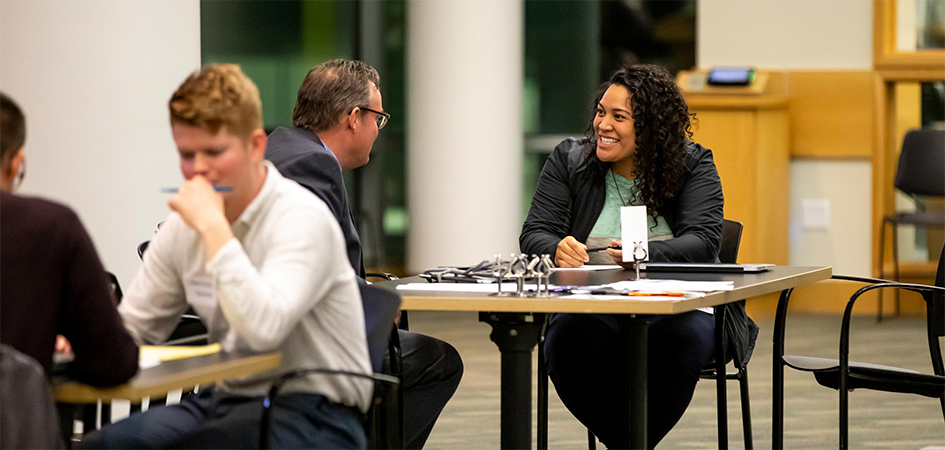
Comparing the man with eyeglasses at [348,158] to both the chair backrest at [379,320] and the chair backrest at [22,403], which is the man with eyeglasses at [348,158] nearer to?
the chair backrest at [379,320]

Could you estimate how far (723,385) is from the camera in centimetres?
310

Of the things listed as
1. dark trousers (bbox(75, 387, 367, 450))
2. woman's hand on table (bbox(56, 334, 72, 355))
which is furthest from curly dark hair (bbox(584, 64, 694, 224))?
woman's hand on table (bbox(56, 334, 72, 355))

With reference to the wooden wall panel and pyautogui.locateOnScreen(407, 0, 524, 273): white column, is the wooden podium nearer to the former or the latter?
the wooden wall panel

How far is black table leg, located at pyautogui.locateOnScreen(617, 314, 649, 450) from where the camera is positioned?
250 cm

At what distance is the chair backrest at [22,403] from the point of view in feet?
4.72

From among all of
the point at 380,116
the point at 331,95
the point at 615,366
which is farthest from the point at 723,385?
the point at 331,95

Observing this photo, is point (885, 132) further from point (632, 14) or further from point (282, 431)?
point (282, 431)

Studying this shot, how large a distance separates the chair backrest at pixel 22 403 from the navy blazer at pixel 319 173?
4.55 ft

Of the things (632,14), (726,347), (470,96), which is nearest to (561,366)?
(726,347)

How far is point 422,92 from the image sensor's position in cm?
731

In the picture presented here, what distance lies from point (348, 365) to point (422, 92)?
5.52m

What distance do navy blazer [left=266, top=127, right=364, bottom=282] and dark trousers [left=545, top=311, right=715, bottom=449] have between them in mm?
671

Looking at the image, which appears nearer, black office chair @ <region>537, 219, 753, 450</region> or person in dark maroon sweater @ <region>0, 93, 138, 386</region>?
person in dark maroon sweater @ <region>0, 93, 138, 386</region>

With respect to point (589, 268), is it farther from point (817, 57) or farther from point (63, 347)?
point (817, 57)
